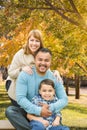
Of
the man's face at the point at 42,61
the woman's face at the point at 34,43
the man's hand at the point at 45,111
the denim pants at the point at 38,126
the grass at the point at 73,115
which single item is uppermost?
the woman's face at the point at 34,43

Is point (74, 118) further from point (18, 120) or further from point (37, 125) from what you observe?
point (37, 125)

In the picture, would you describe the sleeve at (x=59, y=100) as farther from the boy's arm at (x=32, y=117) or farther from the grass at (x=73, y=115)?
the grass at (x=73, y=115)

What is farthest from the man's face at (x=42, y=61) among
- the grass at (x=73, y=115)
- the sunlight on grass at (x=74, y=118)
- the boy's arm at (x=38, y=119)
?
the sunlight on grass at (x=74, y=118)

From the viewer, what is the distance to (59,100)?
17.8ft

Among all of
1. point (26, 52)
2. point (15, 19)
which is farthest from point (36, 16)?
point (26, 52)

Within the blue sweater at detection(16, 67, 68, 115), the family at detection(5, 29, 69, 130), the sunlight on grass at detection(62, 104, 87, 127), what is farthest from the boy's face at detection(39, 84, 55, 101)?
the sunlight on grass at detection(62, 104, 87, 127)

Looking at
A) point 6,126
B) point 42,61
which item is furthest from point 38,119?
point 6,126

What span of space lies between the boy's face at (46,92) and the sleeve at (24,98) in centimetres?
18

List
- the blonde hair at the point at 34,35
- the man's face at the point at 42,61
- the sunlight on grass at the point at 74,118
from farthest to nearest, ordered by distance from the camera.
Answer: the sunlight on grass at the point at 74,118 < the blonde hair at the point at 34,35 < the man's face at the point at 42,61

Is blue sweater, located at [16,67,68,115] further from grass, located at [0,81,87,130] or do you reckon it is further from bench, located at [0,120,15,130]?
grass, located at [0,81,87,130]

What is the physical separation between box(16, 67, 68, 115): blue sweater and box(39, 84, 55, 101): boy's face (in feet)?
0.35

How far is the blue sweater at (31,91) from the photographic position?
207 inches

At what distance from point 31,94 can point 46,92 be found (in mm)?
214

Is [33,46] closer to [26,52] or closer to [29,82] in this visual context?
[26,52]
